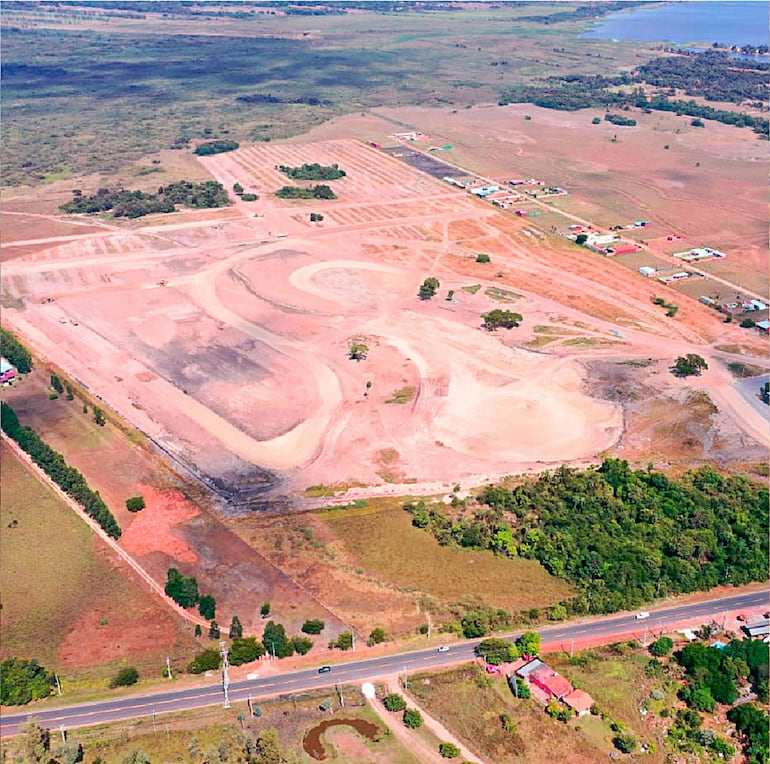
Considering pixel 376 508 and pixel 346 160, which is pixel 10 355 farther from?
pixel 346 160

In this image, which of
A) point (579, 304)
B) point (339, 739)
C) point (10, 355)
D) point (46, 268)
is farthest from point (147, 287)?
point (339, 739)

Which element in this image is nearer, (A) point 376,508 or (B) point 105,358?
(A) point 376,508

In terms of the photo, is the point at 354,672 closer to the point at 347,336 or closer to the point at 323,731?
the point at 323,731

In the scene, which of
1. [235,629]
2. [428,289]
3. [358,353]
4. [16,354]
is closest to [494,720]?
[235,629]

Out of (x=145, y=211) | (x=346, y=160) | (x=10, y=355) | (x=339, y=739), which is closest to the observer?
(x=339, y=739)

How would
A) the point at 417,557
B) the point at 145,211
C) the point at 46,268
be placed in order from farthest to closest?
the point at 145,211 < the point at 46,268 < the point at 417,557

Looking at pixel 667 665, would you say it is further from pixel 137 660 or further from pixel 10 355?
pixel 10 355

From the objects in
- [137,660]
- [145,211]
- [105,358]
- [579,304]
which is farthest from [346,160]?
[137,660]

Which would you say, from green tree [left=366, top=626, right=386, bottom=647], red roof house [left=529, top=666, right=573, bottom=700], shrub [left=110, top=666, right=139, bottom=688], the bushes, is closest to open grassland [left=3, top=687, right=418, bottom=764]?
shrub [left=110, top=666, right=139, bottom=688]
